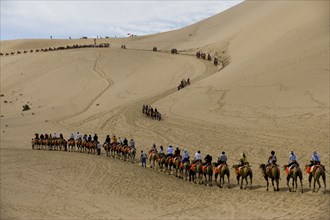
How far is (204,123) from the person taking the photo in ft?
107

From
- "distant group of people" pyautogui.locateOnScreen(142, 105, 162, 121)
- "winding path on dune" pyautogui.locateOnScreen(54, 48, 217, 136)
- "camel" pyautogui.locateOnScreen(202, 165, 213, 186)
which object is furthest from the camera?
"winding path on dune" pyautogui.locateOnScreen(54, 48, 217, 136)

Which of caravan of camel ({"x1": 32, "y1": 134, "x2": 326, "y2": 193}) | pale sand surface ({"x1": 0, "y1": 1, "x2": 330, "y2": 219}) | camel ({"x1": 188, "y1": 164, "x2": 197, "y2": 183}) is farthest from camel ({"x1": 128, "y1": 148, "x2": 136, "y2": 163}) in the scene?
camel ({"x1": 188, "y1": 164, "x2": 197, "y2": 183})

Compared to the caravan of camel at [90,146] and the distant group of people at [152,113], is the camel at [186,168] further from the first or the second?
the distant group of people at [152,113]

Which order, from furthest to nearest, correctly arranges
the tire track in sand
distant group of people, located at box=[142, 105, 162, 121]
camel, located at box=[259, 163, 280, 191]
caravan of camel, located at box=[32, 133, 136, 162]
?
1. the tire track in sand
2. distant group of people, located at box=[142, 105, 162, 121]
3. caravan of camel, located at box=[32, 133, 136, 162]
4. camel, located at box=[259, 163, 280, 191]

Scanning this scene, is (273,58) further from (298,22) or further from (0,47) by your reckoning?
(0,47)

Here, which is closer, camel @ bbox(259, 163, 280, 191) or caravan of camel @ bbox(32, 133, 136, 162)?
camel @ bbox(259, 163, 280, 191)

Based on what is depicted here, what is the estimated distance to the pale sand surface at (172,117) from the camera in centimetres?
1636

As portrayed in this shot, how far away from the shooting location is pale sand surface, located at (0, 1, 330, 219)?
16.4m

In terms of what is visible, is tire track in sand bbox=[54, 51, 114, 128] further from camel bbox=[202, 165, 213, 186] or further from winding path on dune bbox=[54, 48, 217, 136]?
camel bbox=[202, 165, 213, 186]

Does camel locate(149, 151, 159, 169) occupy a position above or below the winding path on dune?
below

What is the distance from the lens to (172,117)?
1412 inches

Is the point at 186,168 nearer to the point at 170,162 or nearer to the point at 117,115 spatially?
the point at 170,162

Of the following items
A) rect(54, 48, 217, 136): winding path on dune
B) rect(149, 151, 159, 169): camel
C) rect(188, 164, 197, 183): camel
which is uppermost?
rect(54, 48, 217, 136): winding path on dune

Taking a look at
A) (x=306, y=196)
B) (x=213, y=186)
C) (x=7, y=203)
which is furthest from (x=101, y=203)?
(x=306, y=196)
